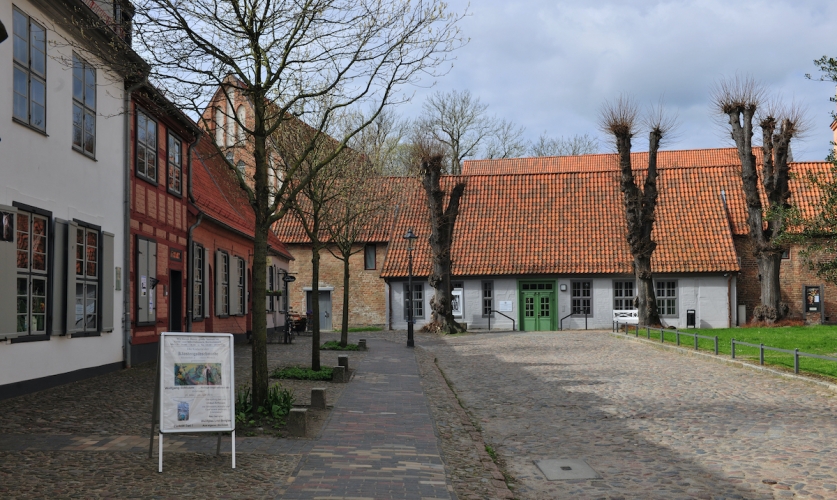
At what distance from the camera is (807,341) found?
75.7 feet

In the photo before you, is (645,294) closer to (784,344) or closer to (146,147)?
(784,344)

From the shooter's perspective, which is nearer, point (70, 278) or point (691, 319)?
point (70, 278)

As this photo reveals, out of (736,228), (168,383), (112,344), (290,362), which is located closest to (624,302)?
(736,228)

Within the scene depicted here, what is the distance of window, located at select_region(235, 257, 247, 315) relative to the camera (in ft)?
90.4

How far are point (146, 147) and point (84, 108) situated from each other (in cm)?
351

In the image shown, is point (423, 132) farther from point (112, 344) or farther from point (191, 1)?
point (191, 1)

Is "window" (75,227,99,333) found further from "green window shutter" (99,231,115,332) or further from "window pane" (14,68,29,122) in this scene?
"window pane" (14,68,29,122)

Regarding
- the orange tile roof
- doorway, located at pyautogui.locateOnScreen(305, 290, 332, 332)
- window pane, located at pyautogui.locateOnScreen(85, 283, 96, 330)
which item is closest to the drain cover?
window pane, located at pyautogui.locateOnScreen(85, 283, 96, 330)

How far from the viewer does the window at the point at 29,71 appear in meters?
12.5

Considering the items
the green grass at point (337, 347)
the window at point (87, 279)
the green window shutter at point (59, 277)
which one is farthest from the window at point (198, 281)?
the green window shutter at point (59, 277)

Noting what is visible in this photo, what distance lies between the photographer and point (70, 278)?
14.1 m

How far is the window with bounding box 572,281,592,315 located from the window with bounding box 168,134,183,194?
22.4 m

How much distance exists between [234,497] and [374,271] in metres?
37.8

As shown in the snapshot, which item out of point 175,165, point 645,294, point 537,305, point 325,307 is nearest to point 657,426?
point 175,165
